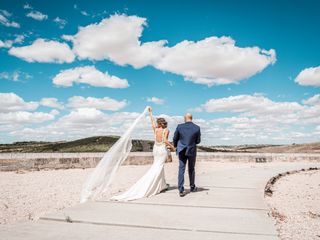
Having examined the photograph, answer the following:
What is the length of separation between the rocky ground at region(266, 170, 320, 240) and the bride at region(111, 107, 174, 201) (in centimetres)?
261

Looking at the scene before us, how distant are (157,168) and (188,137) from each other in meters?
1.07

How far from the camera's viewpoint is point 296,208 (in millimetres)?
8102

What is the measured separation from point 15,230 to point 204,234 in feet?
8.26

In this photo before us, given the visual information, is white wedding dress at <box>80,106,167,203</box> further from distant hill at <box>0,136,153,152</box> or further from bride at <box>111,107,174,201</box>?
distant hill at <box>0,136,153,152</box>

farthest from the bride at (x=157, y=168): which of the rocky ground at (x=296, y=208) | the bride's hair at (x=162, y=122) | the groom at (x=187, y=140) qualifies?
the rocky ground at (x=296, y=208)

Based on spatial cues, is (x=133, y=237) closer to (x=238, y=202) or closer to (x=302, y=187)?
(x=238, y=202)

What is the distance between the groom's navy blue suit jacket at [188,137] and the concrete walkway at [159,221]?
1.19 m

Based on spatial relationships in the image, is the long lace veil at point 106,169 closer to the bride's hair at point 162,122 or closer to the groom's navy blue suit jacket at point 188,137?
the bride's hair at point 162,122

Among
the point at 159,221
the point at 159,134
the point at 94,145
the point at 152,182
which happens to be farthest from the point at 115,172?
the point at 94,145

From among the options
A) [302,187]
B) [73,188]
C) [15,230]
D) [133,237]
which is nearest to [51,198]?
[73,188]

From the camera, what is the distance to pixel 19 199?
382 inches

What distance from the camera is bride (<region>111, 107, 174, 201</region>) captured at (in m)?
7.98

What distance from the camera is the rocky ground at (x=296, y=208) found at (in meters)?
5.43

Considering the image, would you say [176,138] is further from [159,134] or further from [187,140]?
[159,134]
